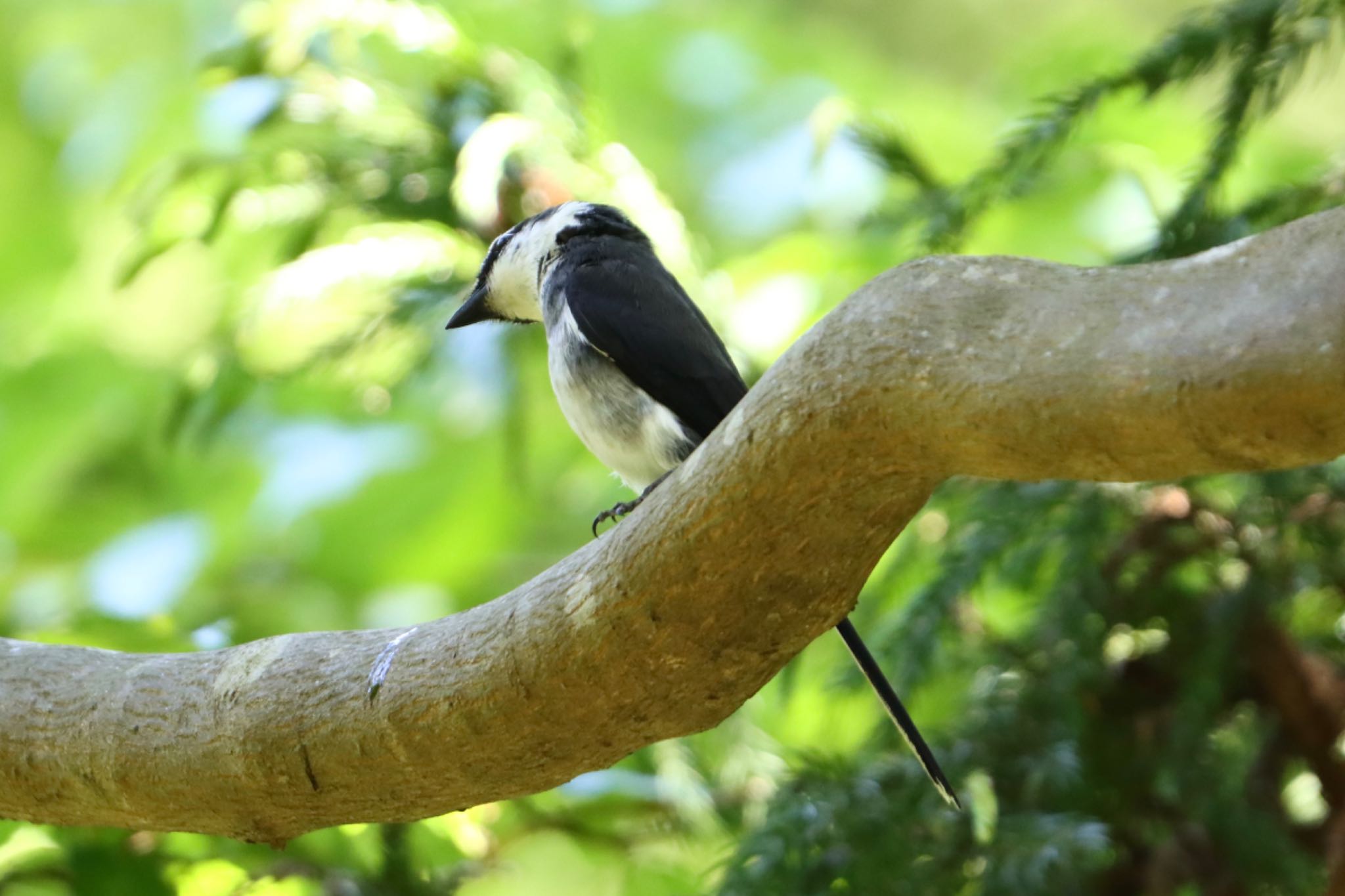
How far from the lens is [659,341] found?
2.17 m

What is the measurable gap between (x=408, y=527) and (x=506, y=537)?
0.33 metres

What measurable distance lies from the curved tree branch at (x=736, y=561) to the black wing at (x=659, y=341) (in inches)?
23.0

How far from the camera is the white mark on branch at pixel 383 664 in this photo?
5.47ft

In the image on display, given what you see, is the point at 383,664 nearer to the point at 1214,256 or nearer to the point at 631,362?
the point at 631,362

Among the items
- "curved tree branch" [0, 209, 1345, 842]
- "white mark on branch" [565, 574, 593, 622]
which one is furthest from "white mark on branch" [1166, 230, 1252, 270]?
"white mark on branch" [565, 574, 593, 622]

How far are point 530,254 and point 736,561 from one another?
1289 millimetres

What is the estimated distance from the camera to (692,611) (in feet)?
4.88

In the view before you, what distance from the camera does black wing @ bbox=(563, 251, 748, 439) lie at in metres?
2.14

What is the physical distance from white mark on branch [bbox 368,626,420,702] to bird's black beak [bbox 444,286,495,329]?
1.08m

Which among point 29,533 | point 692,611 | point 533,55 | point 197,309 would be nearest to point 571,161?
point 533,55

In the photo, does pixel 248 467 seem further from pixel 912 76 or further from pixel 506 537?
pixel 912 76

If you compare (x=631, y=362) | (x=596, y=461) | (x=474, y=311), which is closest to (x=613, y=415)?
(x=631, y=362)

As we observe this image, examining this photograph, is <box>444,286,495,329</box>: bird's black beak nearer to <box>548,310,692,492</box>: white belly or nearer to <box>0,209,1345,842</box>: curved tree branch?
<box>548,310,692,492</box>: white belly

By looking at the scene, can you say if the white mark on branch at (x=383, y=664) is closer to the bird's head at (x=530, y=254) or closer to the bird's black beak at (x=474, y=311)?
the bird's head at (x=530, y=254)
